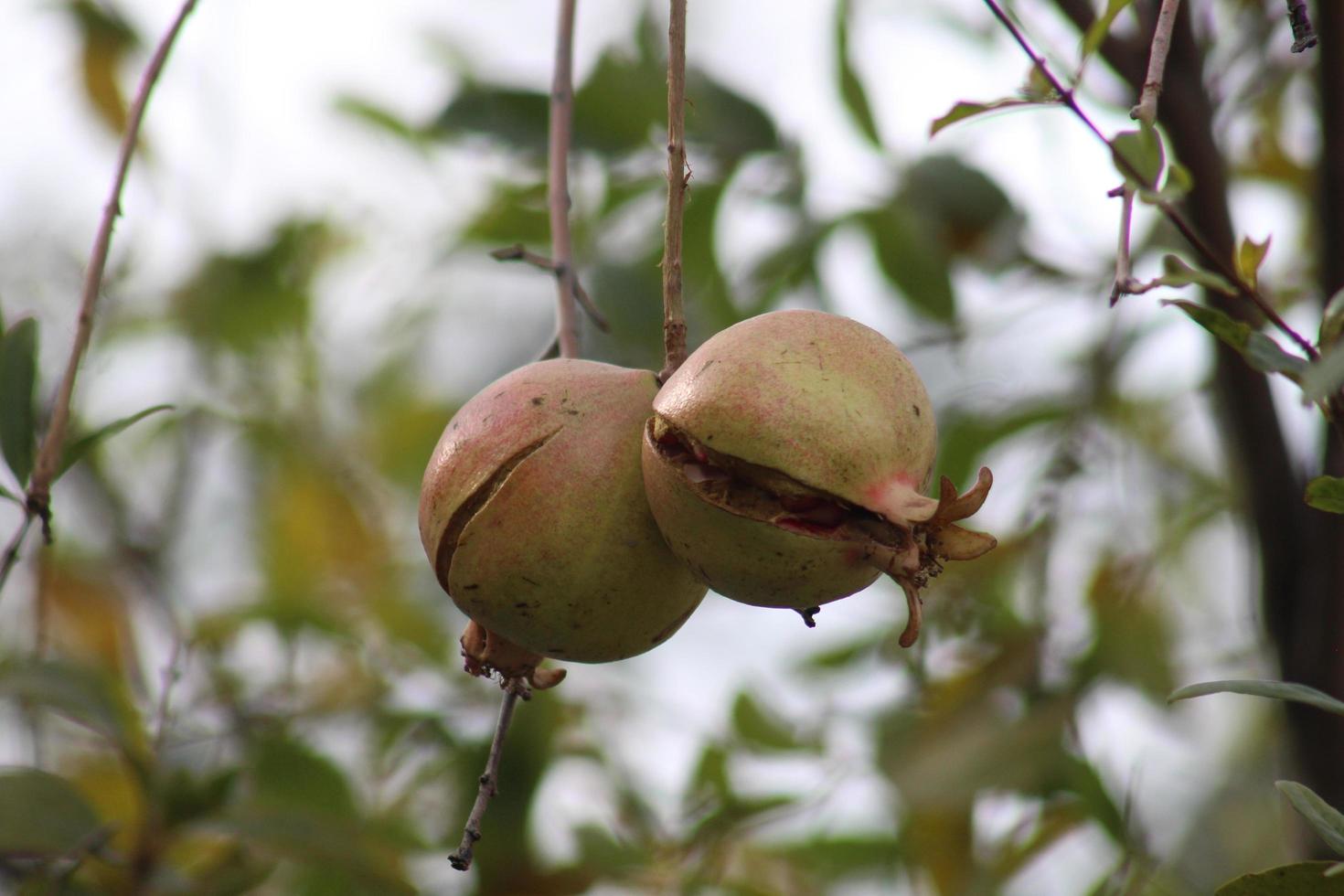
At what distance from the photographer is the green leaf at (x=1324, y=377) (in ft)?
2.44

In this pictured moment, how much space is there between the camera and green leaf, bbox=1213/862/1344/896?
84 cm

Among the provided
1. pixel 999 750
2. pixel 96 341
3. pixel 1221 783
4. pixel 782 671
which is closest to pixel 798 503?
pixel 999 750

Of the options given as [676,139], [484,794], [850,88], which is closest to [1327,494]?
[676,139]

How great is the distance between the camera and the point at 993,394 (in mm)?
2051

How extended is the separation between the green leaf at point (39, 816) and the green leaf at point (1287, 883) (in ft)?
3.68

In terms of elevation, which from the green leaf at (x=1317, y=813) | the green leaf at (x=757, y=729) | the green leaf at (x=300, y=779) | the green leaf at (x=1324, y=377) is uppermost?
the green leaf at (x=1324, y=377)

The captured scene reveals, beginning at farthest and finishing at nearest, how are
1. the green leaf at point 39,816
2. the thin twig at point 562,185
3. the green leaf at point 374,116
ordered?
the green leaf at point 374,116 < the green leaf at point 39,816 < the thin twig at point 562,185

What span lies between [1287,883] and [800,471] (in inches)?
15.3

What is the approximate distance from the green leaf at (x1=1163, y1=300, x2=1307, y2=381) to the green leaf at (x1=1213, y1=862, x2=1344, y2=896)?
0.99 feet

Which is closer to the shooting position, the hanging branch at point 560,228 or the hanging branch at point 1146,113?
the hanging branch at point 1146,113

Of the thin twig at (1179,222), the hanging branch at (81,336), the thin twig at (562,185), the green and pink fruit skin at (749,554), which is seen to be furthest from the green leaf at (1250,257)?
the hanging branch at (81,336)

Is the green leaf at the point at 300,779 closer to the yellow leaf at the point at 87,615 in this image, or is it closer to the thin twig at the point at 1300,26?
the yellow leaf at the point at 87,615

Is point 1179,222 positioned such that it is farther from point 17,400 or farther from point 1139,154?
point 17,400

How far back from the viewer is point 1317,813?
0.84 meters
